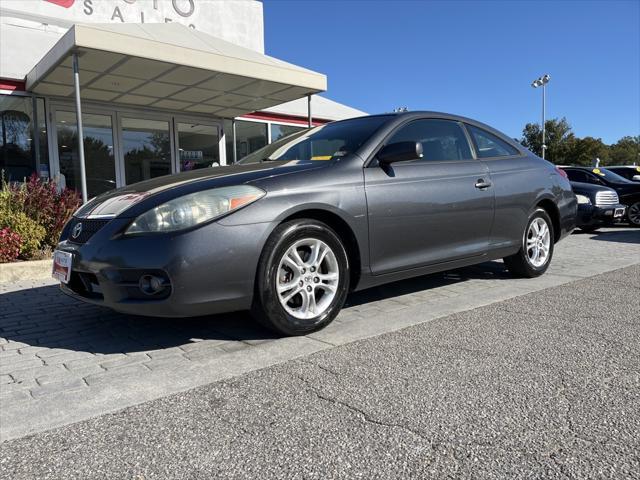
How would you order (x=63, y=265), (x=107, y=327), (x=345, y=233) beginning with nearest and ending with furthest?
(x=63, y=265) < (x=345, y=233) < (x=107, y=327)

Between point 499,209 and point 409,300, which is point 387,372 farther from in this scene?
point 499,209

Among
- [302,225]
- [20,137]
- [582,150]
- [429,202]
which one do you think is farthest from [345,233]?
[582,150]

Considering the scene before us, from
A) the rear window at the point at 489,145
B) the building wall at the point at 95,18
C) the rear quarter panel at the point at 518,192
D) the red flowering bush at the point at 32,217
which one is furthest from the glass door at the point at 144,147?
the rear quarter panel at the point at 518,192

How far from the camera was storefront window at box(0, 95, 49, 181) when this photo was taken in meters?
9.93

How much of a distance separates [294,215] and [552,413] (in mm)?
1804

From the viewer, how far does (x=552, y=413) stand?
2.14 meters

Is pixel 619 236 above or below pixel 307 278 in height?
below

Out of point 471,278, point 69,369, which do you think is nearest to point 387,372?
point 69,369

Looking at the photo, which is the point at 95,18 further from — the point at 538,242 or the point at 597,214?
the point at 597,214

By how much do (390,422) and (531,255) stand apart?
3.57 meters

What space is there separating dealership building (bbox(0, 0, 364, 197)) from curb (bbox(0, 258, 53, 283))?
216cm

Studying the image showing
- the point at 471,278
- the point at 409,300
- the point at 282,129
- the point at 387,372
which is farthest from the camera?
the point at 282,129

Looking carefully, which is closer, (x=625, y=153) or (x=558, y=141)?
(x=558, y=141)

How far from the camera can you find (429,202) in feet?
12.6
